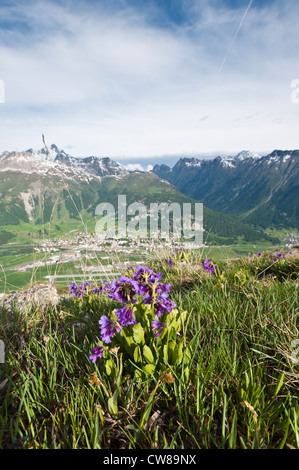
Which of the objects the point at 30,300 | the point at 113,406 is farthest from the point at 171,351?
the point at 30,300

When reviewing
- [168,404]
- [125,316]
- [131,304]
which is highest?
[131,304]

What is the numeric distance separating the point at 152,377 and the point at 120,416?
43 cm

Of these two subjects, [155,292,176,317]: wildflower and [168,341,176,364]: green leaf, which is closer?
[168,341,176,364]: green leaf

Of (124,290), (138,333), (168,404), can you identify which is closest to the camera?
(168,404)

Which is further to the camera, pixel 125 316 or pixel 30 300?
pixel 30 300

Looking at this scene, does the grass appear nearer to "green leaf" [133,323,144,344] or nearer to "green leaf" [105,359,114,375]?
"green leaf" [105,359,114,375]

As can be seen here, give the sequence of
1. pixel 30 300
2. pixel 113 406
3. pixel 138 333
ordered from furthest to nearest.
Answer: pixel 30 300
pixel 138 333
pixel 113 406

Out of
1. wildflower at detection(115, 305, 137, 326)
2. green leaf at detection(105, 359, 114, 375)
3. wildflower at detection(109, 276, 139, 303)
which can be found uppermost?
wildflower at detection(109, 276, 139, 303)

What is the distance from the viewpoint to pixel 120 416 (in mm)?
2236

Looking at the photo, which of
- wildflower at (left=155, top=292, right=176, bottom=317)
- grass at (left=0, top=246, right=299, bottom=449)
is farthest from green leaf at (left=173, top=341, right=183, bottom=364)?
wildflower at (left=155, top=292, right=176, bottom=317)

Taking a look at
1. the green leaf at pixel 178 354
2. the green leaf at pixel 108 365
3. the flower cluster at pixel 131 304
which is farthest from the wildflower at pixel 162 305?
the green leaf at pixel 108 365

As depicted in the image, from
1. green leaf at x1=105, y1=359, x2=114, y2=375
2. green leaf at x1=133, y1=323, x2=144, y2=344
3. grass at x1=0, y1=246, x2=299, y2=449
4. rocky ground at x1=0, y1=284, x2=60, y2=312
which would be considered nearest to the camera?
grass at x1=0, y1=246, x2=299, y2=449

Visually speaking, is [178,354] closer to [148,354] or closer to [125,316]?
[148,354]

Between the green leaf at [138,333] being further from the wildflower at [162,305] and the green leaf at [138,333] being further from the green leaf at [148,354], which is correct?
the wildflower at [162,305]
